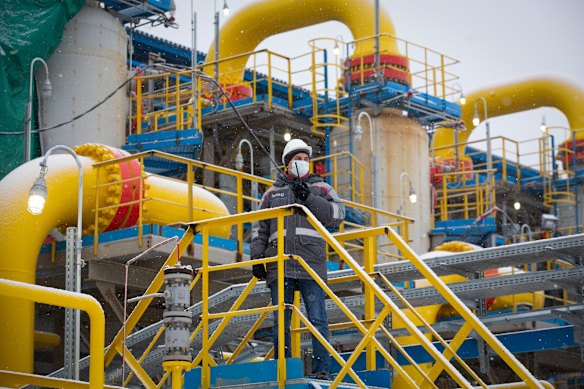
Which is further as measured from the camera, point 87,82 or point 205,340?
point 87,82

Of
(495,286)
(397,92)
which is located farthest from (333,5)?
(495,286)

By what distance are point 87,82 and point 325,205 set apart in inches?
523

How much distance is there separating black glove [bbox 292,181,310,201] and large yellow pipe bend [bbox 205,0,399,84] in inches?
606

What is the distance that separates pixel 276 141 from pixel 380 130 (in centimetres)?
291

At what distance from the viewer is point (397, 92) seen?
2302cm

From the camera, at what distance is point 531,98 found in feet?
103

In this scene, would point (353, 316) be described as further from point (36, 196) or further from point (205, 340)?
point (36, 196)

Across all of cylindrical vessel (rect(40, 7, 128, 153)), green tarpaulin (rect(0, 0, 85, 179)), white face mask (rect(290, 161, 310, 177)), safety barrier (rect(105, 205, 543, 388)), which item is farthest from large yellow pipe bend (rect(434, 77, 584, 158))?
white face mask (rect(290, 161, 310, 177))

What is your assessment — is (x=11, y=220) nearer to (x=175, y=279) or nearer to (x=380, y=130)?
(x=175, y=279)

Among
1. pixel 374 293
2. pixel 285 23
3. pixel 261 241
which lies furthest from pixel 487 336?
pixel 285 23

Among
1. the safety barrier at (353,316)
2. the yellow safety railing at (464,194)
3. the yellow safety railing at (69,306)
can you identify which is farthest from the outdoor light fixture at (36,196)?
the yellow safety railing at (464,194)

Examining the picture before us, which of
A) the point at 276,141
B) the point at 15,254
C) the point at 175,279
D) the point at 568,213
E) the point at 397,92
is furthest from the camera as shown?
the point at 568,213

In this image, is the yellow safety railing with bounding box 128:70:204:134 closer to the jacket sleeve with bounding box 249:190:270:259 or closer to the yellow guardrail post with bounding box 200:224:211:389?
the jacket sleeve with bounding box 249:190:270:259

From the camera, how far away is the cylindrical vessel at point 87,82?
2050 cm
